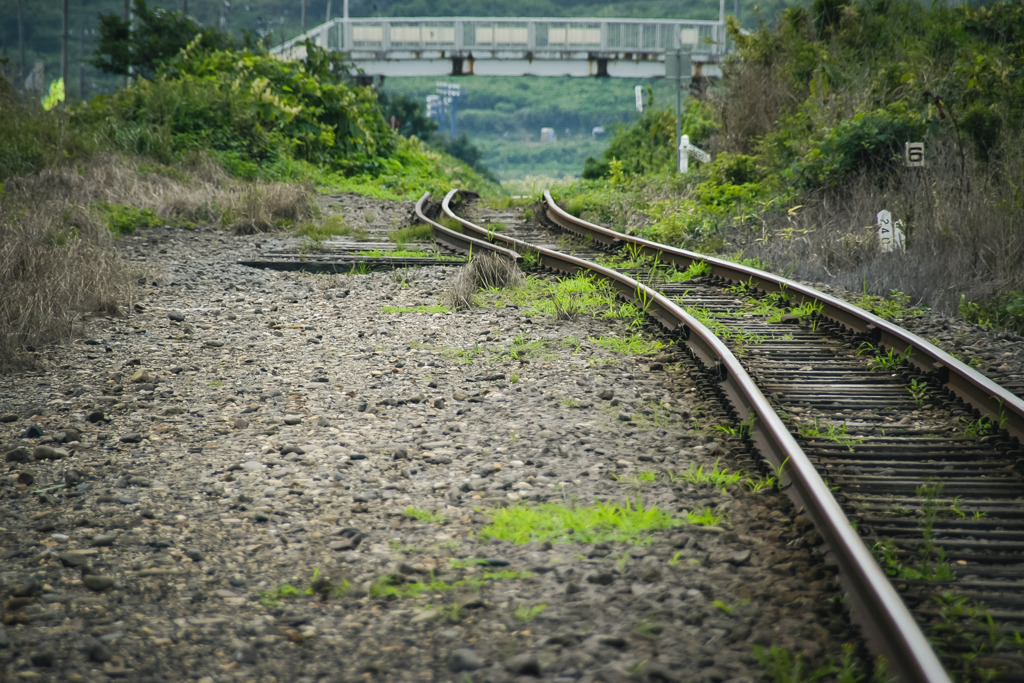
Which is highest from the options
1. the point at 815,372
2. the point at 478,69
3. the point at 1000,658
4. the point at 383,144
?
the point at 478,69

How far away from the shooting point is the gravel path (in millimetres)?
2473

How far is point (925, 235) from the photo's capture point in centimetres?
825

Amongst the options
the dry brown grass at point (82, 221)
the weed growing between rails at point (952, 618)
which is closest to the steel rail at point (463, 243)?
the dry brown grass at point (82, 221)

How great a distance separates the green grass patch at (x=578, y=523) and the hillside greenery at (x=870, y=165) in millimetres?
4493

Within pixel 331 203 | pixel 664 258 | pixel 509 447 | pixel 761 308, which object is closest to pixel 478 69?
pixel 331 203

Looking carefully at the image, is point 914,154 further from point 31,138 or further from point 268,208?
point 31,138

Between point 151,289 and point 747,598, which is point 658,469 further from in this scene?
point 151,289

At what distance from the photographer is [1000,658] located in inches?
93.9

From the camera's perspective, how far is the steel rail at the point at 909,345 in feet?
13.4

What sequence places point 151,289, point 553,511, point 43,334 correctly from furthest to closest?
point 151,289 < point 43,334 < point 553,511

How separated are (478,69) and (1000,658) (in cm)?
3306

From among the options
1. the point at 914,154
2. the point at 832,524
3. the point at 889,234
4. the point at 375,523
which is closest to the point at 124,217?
the point at 375,523

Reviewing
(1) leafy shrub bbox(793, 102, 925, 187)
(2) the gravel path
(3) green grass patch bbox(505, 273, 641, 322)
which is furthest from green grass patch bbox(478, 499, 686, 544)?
(1) leafy shrub bbox(793, 102, 925, 187)

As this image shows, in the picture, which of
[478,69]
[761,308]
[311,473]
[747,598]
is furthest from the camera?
[478,69]
